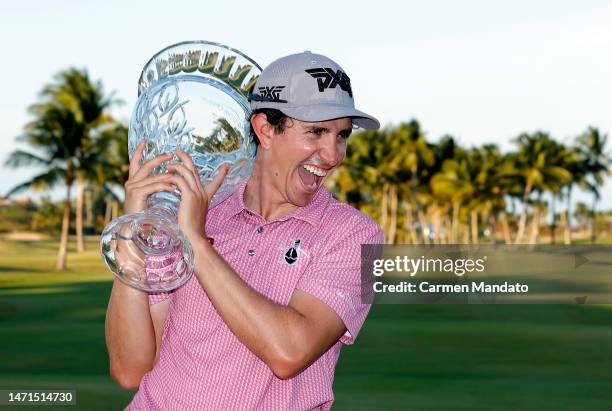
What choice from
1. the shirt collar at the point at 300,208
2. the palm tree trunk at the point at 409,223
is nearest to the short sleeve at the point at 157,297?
the shirt collar at the point at 300,208

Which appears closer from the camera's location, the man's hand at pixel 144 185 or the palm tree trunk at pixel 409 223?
the man's hand at pixel 144 185

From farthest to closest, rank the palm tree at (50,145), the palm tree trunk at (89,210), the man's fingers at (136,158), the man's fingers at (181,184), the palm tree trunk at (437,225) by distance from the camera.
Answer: the palm tree trunk at (437,225) < the palm tree trunk at (89,210) < the palm tree at (50,145) < the man's fingers at (136,158) < the man's fingers at (181,184)

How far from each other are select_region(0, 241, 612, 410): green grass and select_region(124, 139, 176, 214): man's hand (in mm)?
9139

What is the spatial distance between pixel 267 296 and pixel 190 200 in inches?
16.7

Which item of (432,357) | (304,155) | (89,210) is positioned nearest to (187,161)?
(304,155)

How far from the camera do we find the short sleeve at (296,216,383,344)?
2758 millimetres

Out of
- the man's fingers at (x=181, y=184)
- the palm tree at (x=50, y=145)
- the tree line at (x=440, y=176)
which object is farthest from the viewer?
the tree line at (x=440, y=176)

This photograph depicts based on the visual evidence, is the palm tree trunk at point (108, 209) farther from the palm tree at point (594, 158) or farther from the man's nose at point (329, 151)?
the man's nose at point (329, 151)

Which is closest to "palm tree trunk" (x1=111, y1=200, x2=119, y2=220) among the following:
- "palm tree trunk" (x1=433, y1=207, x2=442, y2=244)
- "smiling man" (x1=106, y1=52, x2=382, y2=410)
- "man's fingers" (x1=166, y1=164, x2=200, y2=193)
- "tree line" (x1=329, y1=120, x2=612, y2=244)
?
"tree line" (x1=329, y1=120, x2=612, y2=244)

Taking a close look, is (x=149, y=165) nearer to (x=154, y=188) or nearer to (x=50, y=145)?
(x=154, y=188)

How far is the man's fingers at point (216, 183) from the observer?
2615 millimetres

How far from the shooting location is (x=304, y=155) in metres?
2.78

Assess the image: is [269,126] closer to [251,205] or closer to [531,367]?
[251,205]

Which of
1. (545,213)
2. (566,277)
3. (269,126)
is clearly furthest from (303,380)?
(545,213)
